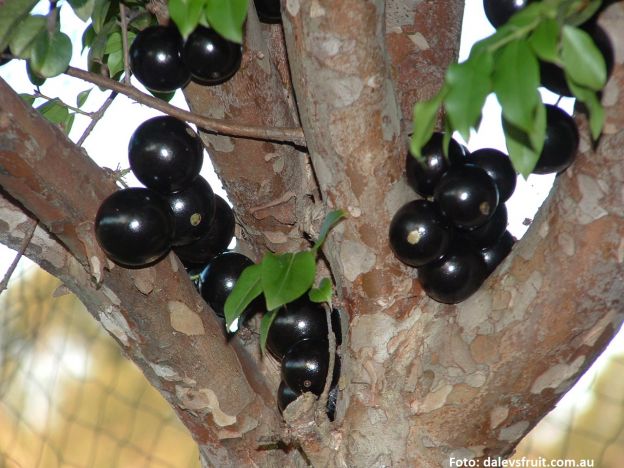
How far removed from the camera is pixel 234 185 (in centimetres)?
142

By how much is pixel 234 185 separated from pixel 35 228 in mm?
354

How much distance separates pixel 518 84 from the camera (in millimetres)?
749

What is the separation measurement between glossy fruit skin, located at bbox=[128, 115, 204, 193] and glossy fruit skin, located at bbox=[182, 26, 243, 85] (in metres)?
0.09

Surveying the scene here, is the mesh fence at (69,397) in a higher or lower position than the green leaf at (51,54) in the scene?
higher

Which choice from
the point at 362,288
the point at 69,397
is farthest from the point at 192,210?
the point at 69,397

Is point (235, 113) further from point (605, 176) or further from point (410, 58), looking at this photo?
point (605, 176)

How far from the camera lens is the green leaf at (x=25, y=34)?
3.73 feet

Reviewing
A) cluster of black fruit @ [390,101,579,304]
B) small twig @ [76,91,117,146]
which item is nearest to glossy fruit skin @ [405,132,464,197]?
cluster of black fruit @ [390,101,579,304]

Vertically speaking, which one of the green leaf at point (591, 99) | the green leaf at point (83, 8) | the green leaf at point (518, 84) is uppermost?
the green leaf at point (83, 8)

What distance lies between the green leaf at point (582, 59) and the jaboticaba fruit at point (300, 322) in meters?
0.66

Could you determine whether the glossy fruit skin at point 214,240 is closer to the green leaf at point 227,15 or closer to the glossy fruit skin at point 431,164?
the glossy fruit skin at point 431,164

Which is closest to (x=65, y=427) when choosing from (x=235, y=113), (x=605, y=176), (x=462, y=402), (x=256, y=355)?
(x=256, y=355)

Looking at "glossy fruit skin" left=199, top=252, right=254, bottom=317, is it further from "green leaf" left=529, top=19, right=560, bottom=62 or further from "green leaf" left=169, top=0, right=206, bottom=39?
"green leaf" left=529, top=19, right=560, bottom=62

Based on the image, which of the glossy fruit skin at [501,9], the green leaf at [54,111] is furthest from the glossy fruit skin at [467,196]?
the green leaf at [54,111]
